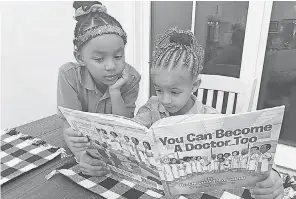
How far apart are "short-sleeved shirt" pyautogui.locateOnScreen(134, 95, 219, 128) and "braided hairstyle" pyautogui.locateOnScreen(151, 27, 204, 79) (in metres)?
0.14

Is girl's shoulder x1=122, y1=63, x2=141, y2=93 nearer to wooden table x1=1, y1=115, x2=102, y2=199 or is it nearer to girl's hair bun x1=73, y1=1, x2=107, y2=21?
girl's hair bun x1=73, y1=1, x2=107, y2=21

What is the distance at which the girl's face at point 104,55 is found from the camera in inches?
32.4

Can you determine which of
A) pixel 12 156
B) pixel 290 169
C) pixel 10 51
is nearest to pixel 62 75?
pixel 12 156

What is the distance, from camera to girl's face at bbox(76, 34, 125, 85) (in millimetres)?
822

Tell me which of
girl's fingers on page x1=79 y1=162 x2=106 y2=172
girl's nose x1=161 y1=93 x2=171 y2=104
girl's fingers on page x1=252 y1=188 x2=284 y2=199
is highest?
girl's nose x1=161 y1=93 x2=171 y2=104

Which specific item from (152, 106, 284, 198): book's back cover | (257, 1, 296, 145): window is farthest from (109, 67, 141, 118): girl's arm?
(257, 1, 296, 145): window

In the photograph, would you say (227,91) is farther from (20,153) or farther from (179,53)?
(20,153)

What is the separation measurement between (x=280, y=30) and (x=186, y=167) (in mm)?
1210

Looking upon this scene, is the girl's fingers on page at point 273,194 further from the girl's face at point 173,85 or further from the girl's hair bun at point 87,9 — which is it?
the girl's hair bun at point 87,9

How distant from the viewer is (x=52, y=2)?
1681 mm

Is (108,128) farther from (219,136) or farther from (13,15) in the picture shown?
(13,15)

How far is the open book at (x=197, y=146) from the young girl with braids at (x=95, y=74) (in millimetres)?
156

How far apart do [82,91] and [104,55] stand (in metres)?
0.23

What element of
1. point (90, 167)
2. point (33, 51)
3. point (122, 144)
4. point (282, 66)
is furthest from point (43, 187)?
point (282, 66)
